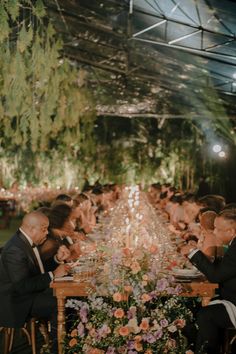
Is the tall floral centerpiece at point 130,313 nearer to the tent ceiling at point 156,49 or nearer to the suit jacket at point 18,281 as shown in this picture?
the suit jacket at point 18,281

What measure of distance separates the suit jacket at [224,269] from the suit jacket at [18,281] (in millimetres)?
1158

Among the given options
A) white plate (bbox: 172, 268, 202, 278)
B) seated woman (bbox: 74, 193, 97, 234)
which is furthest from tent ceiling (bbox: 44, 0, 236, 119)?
white plate (bbox: 172, 268, 202, 278)

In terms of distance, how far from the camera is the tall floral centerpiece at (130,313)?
408cm

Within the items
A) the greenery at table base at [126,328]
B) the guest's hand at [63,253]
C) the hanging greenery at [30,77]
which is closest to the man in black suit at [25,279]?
the guest's hand at [63,253]

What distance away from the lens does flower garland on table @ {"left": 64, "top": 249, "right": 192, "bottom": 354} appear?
4.08m

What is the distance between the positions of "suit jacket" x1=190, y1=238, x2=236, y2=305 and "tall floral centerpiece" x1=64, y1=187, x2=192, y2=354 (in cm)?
65

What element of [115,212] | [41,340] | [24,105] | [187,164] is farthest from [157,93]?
[41,340]

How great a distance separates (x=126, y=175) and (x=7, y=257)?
18290 millimetres

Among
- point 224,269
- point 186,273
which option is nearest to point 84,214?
point 186,273

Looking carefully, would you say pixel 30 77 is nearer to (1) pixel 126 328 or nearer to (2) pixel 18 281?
(2) pixel 18 281

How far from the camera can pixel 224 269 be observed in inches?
198

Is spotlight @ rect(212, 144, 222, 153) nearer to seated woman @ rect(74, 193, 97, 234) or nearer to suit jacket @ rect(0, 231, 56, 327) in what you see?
seated woman @ rect(74, 193, 97, 234)

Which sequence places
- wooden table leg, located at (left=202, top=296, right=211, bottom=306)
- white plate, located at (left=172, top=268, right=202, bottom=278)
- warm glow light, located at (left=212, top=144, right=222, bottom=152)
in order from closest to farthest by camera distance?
wooden table leg, located at (left=202, top=296, right=211, bottom=306), white plate, located at (left=172, top=268, right=202, bottom=278), warm glow light, located at (left=212, top=144, right=222, bottom=152)

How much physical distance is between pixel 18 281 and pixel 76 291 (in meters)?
0.47
